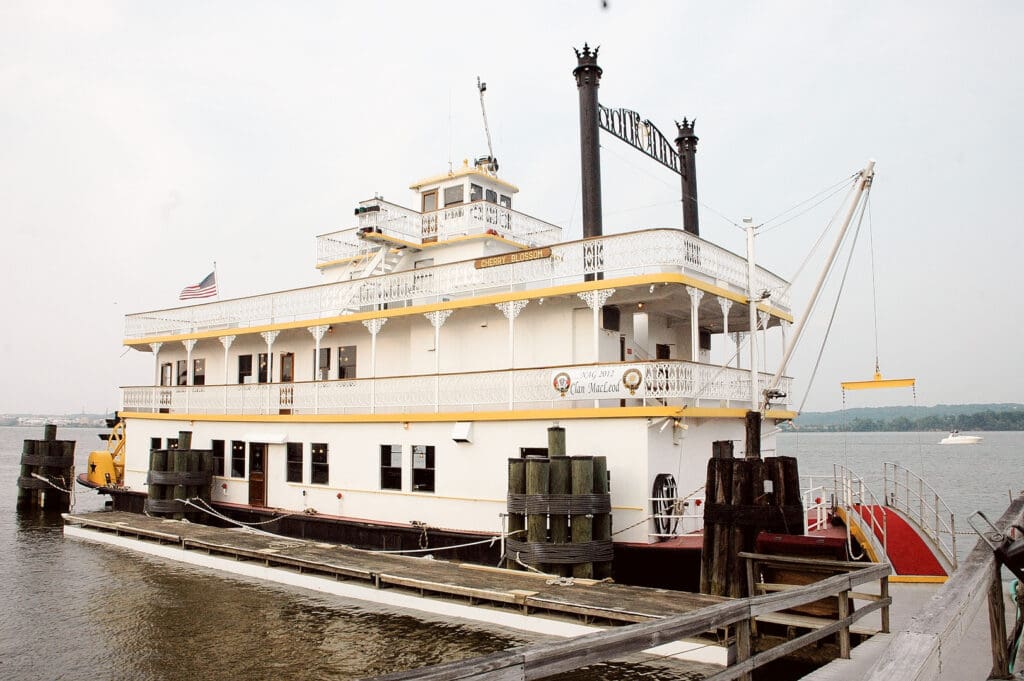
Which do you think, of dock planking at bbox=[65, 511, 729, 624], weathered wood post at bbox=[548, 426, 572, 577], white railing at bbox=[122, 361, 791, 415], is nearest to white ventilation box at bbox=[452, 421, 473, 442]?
white railing at bbox=[122, 361, 791, 415]

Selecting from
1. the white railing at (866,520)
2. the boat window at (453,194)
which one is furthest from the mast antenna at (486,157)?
the white railing at (866,520)

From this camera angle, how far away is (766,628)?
32.8ft

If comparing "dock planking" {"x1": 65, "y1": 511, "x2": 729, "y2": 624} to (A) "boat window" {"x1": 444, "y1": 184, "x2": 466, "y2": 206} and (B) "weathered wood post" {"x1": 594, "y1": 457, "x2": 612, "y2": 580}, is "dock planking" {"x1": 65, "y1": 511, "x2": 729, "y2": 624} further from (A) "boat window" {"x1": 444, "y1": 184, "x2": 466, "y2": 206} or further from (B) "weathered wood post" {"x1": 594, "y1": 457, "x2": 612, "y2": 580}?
(A) "boat window" {"x1": 444, "y1": 184, "x2": 466, "y2": 206}

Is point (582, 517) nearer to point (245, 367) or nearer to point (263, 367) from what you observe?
point (263, 367)

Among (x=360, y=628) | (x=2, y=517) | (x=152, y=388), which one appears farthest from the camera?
(x=2, y=517)

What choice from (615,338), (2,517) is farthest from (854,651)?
(2,517)

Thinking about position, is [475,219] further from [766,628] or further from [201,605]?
[766,628]

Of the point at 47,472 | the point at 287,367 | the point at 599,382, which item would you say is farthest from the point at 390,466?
the point at 47,472

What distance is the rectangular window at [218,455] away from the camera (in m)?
22.4

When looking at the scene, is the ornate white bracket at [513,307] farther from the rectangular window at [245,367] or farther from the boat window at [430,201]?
the rectangular window at [245,367]

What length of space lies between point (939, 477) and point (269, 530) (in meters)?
64.0

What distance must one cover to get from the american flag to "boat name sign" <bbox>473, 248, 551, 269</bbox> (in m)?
11.9

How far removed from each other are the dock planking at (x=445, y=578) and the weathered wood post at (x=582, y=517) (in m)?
0.46

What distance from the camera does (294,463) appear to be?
20.2 m
